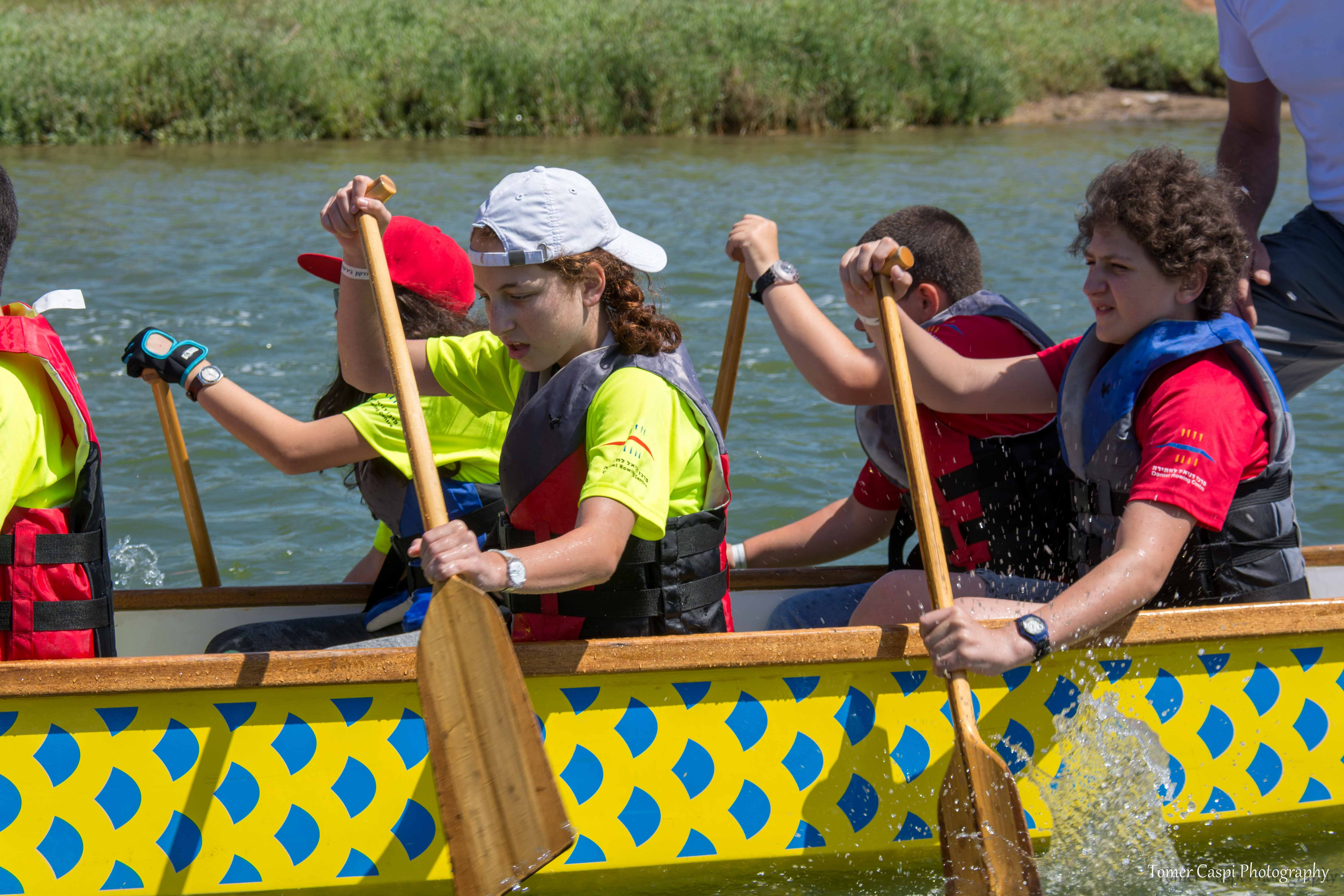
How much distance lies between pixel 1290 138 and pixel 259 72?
11657 mm

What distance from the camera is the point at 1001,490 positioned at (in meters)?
2.71

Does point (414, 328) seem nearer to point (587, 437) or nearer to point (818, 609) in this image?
point (587, 437)

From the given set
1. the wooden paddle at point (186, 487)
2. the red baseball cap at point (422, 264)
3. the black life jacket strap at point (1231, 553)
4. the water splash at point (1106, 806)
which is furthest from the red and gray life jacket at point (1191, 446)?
the wooden paddle at point (186, 487)

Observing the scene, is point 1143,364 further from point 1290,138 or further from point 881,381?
point 1290,138

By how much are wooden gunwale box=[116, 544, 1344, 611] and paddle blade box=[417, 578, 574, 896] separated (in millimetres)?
1008

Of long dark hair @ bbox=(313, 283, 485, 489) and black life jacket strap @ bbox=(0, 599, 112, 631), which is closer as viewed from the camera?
black life jacket strap @ bbox=(0, 599, 112, 631)

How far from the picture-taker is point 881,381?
2588 millimetres

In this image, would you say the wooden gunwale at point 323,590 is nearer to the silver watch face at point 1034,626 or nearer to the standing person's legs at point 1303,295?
the standing person's legs at point 1303,295

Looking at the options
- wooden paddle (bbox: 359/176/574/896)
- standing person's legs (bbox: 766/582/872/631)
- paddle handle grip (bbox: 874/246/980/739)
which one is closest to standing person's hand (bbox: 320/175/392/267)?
wooden paddle (bbox: 359/176/574/896)

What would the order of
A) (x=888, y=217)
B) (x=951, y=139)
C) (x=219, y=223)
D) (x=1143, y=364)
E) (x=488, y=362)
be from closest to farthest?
(x=1143, y=364)
(x=488, y=362)
(x=888, y=217)
(x=219, y=223)
(x=951, y=139)

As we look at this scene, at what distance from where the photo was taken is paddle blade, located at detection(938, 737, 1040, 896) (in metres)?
2.28

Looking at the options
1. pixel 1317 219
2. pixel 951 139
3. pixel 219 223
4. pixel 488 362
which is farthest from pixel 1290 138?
pixel 488 362

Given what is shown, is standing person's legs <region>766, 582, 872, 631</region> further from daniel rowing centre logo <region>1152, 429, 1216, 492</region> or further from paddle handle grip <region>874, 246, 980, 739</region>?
daniel rowing centre logo <region>1152, 429, 1216, 492</region>

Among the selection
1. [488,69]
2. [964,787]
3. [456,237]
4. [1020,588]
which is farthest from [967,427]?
[488,69]
